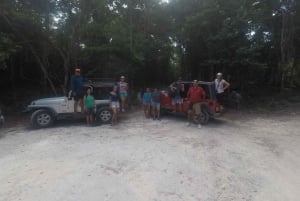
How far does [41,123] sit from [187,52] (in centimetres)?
1183

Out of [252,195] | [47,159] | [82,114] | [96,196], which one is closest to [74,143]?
[47,159]

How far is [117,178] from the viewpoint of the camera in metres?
5.48

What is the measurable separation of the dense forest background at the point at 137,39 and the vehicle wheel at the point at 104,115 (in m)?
4.12

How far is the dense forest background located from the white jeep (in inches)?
108

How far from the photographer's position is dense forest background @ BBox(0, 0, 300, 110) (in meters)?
13.7

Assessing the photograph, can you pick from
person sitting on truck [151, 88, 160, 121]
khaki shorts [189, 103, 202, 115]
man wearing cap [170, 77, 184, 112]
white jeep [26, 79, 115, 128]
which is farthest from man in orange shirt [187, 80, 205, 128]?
white jeep [26, 79, 115, 128]

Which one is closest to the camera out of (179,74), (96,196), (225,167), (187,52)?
(96,196)

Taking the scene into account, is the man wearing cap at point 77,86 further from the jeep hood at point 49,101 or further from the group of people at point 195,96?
the group of people at point 195,96

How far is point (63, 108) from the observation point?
32.8 feet

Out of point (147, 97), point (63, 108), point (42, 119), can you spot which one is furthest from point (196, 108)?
point (42, 119)

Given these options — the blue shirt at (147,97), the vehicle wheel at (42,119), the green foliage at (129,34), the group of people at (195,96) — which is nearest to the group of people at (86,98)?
the vehicle wheel at (42,119)

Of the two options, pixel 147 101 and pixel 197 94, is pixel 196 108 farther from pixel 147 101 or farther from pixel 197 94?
pixel 147 101

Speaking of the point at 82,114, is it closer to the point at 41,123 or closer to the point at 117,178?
the point at 41,123

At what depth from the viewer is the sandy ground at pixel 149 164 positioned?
16.4 ft
